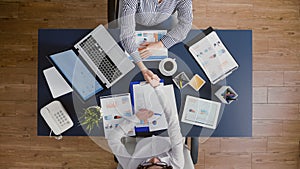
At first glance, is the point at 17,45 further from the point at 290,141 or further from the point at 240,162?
the point at 290,141

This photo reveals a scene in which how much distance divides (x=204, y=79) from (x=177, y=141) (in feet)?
1.14

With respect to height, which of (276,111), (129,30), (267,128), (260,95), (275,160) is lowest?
(275,160)

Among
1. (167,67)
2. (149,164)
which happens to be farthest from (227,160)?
(167,67)

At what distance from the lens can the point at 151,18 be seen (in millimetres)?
2078

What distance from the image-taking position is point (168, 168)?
6.64 feet

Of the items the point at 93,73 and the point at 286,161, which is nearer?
the point at 93,73

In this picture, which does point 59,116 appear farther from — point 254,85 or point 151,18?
point 254,85

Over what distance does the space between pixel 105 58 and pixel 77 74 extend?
162 mm

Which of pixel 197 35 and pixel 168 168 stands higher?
pixel 197 35

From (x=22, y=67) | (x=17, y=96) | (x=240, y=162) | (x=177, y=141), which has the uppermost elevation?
(x=22, y=67)

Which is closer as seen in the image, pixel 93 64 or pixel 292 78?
pixel 93 64

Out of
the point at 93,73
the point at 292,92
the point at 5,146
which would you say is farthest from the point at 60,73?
the point at 292,92

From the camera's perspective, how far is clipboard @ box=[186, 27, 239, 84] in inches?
81.2

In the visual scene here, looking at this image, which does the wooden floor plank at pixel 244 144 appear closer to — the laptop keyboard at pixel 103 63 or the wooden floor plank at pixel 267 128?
the wooden floor plank at pixel 267 128
